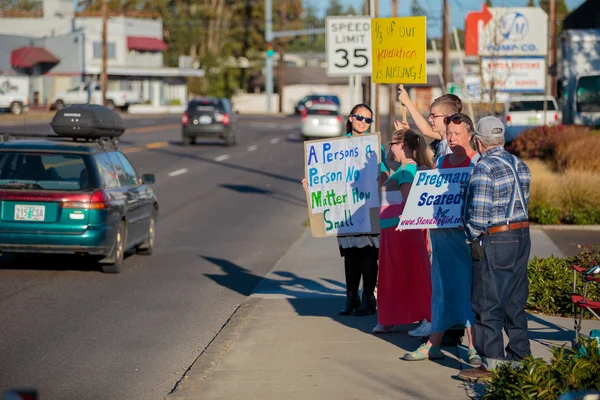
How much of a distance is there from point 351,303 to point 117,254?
3.89 metres

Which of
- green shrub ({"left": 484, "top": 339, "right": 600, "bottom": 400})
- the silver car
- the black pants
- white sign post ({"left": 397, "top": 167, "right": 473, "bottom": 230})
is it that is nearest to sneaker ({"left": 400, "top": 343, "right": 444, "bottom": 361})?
white sign post ({"left": 397, "top": 167, "right": 473, "bottom": 230})

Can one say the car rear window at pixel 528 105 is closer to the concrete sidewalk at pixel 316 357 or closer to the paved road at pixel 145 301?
the paved road at pixel 145 301

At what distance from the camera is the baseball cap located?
6.54 meters

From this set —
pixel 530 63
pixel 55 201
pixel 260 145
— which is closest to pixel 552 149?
pixel 530 63

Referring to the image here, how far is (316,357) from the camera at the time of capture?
7543 millimetres

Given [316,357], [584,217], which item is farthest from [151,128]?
[316,357]

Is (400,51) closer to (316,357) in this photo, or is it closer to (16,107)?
(316,357)

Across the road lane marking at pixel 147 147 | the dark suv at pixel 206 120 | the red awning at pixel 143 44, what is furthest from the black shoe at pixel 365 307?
the red awning at pixel 143 44

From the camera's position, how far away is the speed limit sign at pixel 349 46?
15.6 metres

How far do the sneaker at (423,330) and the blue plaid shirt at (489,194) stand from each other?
5.49 ft

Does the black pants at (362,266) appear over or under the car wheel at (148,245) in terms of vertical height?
over

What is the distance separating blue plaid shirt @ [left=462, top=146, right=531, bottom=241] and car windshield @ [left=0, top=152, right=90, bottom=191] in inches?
247

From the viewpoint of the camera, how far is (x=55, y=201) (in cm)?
1143

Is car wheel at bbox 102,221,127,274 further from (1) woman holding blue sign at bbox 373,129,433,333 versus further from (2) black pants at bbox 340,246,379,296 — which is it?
(1) woman holding blue sign at bbox 373,129,433,333
